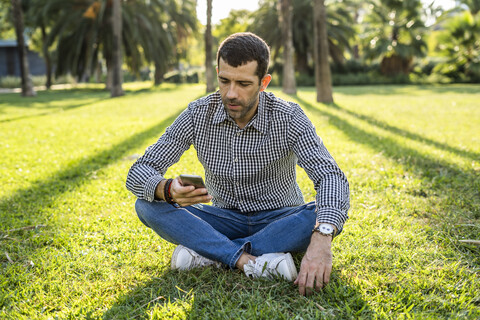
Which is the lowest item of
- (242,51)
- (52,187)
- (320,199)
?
(52,187)

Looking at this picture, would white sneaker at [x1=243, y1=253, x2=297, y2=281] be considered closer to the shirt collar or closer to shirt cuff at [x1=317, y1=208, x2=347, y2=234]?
shirt cuff at [x1=317, y1=208, x2=347, y2=234]

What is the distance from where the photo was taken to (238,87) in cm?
255

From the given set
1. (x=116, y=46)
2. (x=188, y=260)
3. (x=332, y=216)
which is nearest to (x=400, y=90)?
(x=116, y=46)

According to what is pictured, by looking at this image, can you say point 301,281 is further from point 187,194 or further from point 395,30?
point 395,30

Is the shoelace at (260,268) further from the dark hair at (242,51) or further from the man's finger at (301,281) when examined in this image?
the dark hair at (242,51)

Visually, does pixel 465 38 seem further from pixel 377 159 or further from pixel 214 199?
pixel 214 199

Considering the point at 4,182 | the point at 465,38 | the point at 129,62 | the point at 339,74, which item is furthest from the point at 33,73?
the point at 4,182

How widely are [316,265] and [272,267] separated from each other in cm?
33

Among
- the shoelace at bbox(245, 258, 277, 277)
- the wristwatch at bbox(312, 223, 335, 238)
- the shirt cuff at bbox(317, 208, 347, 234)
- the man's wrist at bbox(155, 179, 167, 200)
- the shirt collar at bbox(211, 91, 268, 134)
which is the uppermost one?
the shirt collar at bbox(211, 91, 268, 134)

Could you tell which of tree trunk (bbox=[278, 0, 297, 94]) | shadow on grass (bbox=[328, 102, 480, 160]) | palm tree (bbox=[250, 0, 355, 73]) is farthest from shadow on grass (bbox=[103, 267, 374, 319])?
palm tree (bbox=[250, 0, 355, 73])

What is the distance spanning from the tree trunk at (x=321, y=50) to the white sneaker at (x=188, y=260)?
34.5ft

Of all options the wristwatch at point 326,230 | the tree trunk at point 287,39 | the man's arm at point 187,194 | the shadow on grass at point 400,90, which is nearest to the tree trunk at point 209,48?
the tree trunk at point 287,39

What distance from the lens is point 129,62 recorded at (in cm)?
2506

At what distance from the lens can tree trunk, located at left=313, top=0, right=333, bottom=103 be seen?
11.9m
